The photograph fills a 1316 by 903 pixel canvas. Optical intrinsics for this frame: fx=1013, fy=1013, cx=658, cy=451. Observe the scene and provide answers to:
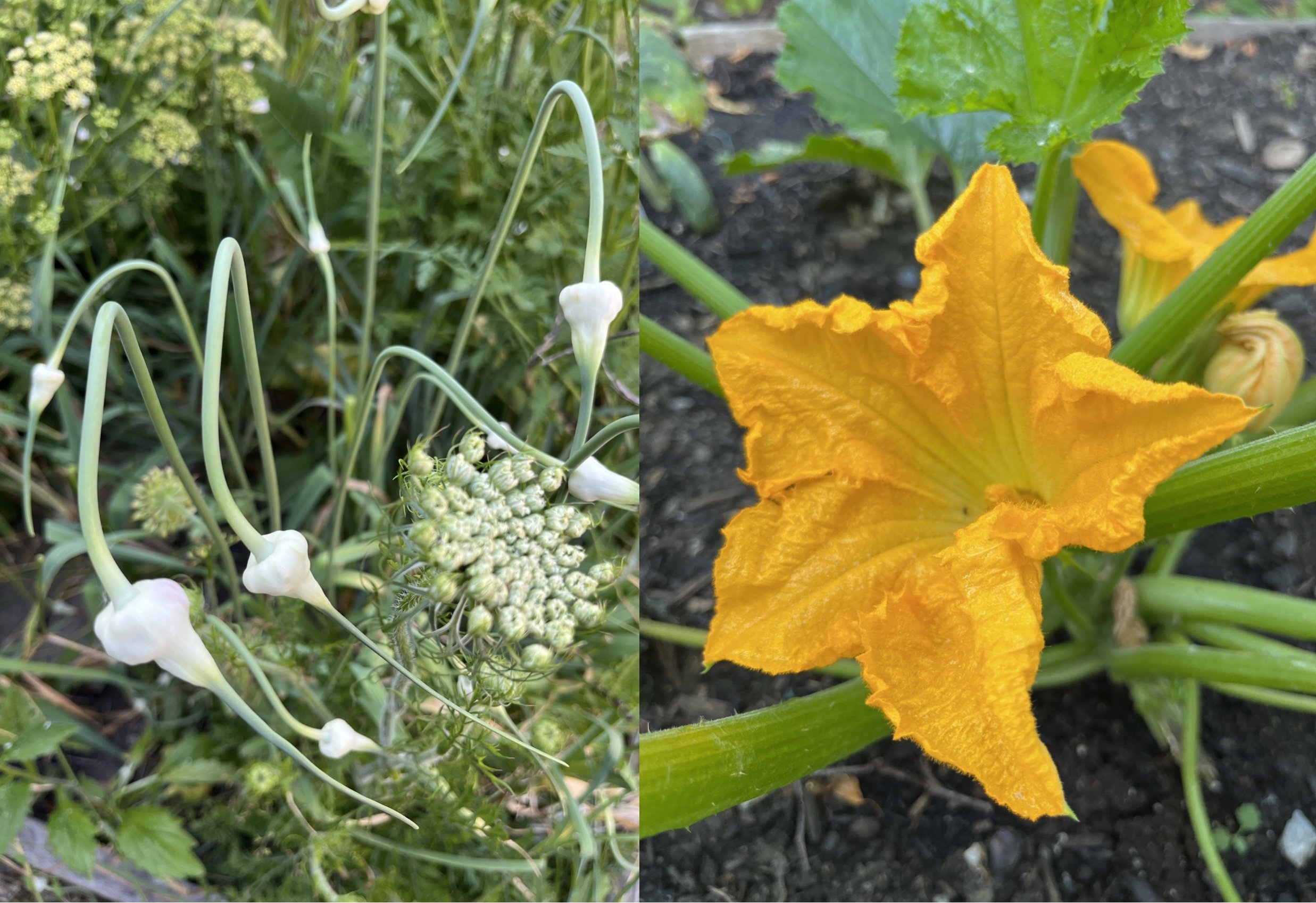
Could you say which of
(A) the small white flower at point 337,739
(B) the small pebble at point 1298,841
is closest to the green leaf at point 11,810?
(A) the small white flower at point 337,739

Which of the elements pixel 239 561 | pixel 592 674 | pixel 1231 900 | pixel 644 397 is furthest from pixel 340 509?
pixel 1231 900

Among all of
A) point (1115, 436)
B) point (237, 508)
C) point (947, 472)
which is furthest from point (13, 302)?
point (1115, 436)

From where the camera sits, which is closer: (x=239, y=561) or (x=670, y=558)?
(x=239, y=561)

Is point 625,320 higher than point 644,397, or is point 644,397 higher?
point 625,320

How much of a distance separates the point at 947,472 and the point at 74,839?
3.24 ft

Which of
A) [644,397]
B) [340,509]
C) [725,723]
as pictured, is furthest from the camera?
[644,397]

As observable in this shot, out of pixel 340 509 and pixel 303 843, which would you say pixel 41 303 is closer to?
pixel 340 509

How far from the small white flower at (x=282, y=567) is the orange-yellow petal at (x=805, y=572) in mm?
408

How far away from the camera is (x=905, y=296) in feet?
5.82

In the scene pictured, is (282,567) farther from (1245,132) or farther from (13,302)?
(1245,132)

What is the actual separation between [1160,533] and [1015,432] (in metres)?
0.18

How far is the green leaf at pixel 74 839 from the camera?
1039 mm

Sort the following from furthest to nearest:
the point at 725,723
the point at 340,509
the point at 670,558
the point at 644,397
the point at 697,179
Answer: the point at 697,179 → the point at 644,397 → the point at 670,558 → the point at 340,509 → the point at 725,723

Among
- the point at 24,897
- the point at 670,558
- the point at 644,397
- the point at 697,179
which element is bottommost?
the point at 24,897
